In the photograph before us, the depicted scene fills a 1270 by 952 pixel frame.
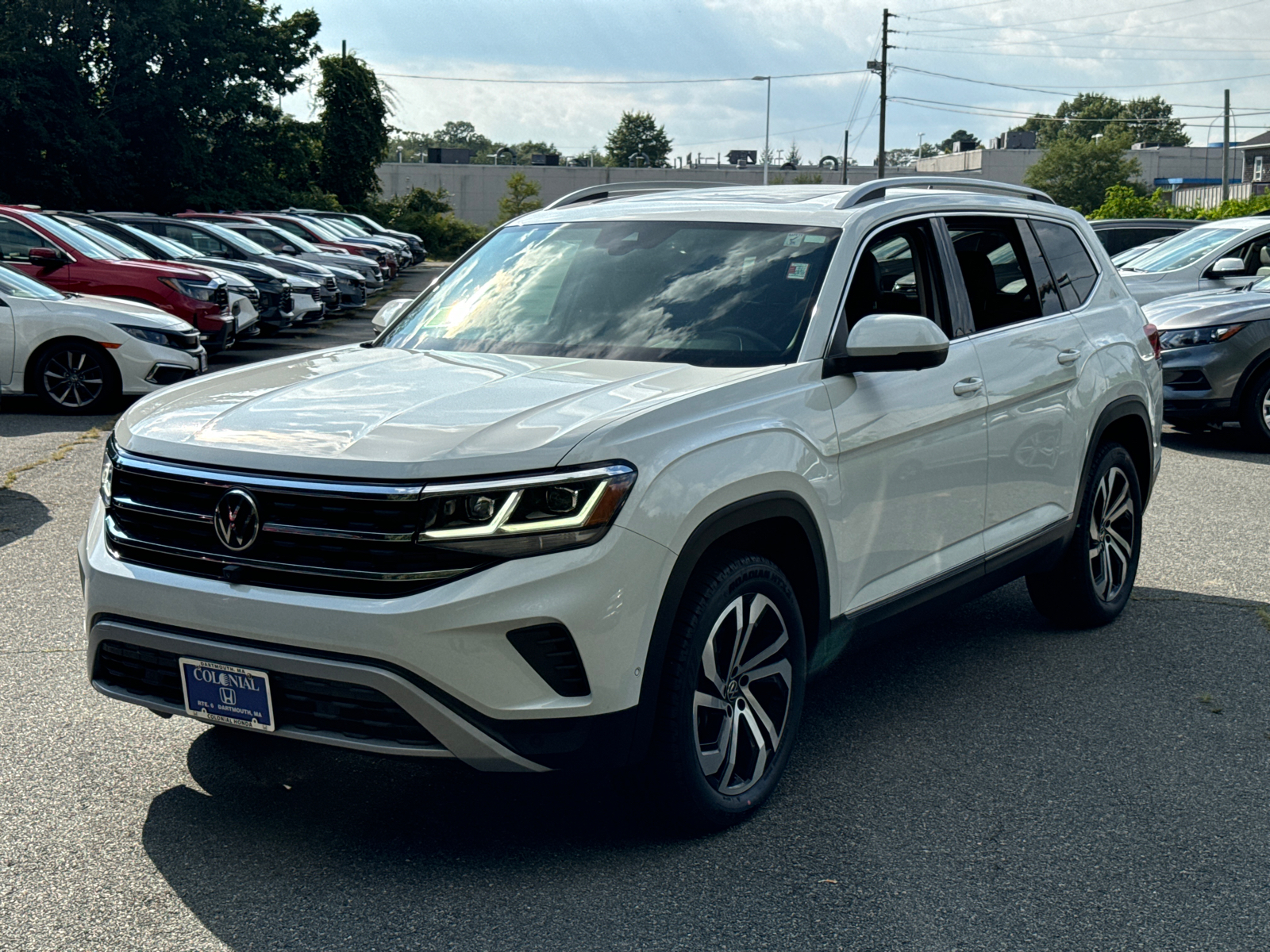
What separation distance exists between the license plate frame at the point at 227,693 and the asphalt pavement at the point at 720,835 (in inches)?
17.6

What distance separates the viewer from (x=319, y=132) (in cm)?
5653

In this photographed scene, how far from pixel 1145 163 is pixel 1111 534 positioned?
12536 centimetres

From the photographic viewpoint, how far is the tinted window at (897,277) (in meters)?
4.63

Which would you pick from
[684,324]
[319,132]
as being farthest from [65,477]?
[319,132]

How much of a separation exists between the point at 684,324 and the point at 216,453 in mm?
1618

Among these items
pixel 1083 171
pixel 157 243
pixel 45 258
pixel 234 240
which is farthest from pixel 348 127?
pixel 1083 171

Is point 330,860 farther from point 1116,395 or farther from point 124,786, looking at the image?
point 1116,395

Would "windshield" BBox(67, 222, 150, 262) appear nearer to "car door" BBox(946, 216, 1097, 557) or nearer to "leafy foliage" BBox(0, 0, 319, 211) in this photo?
"car door" BBox(946, 216, 1097, 557)

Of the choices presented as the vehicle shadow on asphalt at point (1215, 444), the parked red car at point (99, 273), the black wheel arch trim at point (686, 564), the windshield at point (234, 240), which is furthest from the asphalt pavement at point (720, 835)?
the windshield at point (234, 240)

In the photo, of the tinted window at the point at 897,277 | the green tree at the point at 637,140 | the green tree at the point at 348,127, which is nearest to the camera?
the tinted window at the point at 897,277

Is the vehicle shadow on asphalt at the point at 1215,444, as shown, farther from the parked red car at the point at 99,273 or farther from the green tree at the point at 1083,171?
the green tree at the point at 1083,171

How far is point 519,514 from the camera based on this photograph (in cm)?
328

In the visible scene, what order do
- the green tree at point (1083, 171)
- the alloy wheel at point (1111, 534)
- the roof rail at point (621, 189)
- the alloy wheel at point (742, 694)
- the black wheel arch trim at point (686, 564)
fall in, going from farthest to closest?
the green tree at point (1083, 171) < the alloy wheel at point (1111, 534) < the roof rail at point (621, 189) < the alloy wheel at point (742, 694) < the black wheel arch trim at point (686, 564)

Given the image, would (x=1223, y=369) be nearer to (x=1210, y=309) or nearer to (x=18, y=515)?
(x=1210, y=309)
